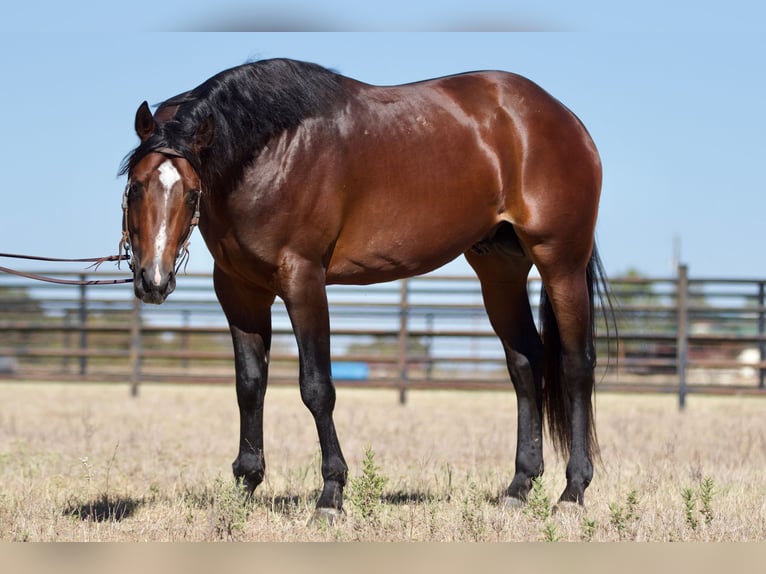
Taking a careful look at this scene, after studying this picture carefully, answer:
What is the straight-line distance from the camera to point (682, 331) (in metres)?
15.2

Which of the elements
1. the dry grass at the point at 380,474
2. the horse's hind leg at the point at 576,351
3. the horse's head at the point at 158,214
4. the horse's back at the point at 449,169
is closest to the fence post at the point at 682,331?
the dry grass at the point at 380,474

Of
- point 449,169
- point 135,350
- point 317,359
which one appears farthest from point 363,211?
point 135,350

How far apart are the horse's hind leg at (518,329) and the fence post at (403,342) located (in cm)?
890

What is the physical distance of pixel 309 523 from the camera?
5020mm

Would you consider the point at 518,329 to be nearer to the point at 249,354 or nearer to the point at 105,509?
the point at 249,354

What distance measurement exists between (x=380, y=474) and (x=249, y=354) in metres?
1.78

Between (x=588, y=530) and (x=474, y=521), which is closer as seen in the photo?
(x=588, y=530)

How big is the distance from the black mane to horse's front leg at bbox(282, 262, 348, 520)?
64 centimetres

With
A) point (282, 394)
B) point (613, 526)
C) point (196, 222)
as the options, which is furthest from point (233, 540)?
point (282, 394)

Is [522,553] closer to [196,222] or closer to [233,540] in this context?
[233,540]

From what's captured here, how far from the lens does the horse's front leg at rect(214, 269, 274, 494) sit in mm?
5523

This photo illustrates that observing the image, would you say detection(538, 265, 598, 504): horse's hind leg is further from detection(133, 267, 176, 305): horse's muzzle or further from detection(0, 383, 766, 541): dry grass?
detection(133, 267, 176, 305): horse's muzzle

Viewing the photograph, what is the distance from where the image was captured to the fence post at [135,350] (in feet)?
54.3

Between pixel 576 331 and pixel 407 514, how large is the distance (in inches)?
61.6
